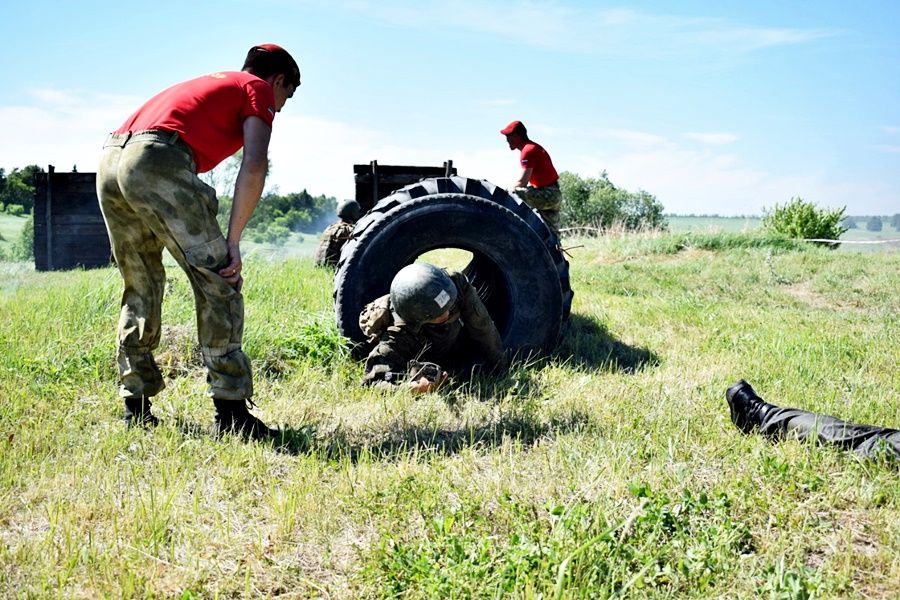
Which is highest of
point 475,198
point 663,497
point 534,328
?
point 475,198

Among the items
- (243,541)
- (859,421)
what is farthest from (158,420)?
(859,421)

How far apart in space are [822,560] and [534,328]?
3.11 metres

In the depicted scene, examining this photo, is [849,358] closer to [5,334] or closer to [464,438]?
[464,438]

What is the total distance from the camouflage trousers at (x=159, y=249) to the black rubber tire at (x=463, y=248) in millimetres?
1561

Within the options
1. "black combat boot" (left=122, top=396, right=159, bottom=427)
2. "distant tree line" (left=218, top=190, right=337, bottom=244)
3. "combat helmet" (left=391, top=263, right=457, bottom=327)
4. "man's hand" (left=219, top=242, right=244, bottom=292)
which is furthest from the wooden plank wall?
"man's hand" (left=219, top=242, right=244, bottom=292)

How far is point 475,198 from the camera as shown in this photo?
18.7 feet

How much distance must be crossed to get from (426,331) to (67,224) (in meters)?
14.1

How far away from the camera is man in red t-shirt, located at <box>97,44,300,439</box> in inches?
150

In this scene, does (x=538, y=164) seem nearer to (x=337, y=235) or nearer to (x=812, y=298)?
(x=337, y=235)

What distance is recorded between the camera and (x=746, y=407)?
419 centimetres

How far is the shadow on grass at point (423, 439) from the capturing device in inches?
151

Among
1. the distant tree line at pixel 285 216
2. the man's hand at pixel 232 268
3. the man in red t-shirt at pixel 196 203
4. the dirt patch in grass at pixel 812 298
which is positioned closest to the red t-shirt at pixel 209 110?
the man in red t-shirt at pixel 196 203

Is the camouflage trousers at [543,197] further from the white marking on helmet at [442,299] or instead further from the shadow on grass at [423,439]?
the shadow on grass at [423,439]

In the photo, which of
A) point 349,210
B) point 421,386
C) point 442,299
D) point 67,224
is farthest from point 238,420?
point 67,224
